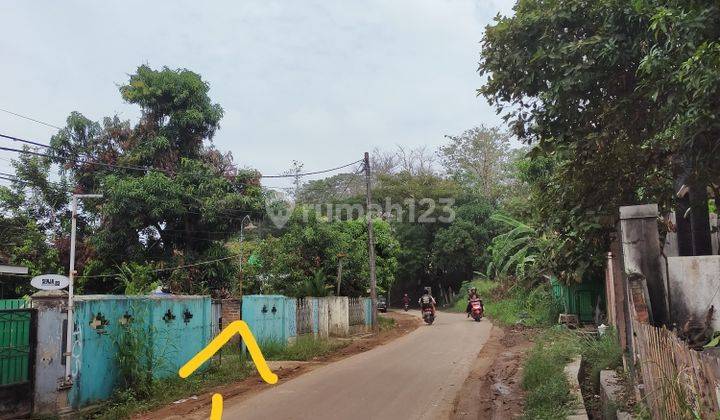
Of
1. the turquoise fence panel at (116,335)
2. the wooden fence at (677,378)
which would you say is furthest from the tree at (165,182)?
the wooden fence at (677,378)

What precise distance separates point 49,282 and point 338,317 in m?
13.9

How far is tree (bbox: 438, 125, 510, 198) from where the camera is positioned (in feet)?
153

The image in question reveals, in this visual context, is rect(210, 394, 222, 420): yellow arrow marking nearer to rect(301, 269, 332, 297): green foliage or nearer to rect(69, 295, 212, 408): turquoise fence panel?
rect(69, 295, 212, 408): turquoise fence panel

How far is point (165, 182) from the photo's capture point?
66.4 ft

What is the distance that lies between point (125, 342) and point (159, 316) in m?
1.20

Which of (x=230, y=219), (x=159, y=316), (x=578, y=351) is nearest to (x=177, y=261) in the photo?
(x=230, y=219)

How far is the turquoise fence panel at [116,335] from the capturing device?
899cm

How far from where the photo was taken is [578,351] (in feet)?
37.6

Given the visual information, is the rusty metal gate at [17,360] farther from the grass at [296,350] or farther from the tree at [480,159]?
the tree at [480,159]

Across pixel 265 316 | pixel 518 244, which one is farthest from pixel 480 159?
pixel 265 316

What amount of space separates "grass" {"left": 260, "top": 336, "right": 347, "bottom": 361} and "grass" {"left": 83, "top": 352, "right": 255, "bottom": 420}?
1485 millimetres

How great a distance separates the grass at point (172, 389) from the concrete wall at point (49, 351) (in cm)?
53

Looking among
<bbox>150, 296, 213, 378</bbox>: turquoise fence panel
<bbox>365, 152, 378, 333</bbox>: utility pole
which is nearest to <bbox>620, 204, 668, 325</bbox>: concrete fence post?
<bbox>150, 296, 213, 378</bbox>: turquoise fence panel

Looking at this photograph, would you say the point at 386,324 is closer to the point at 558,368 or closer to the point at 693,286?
the point at 558,368
